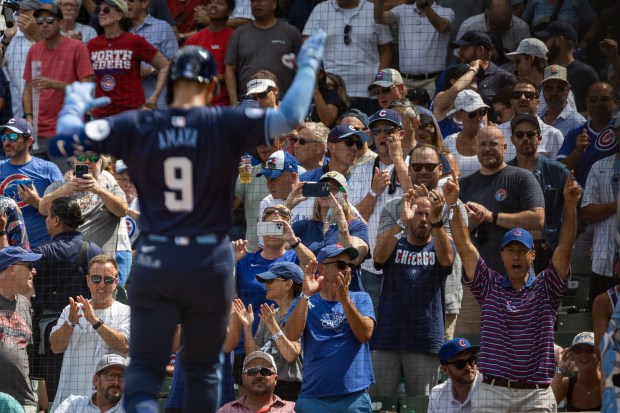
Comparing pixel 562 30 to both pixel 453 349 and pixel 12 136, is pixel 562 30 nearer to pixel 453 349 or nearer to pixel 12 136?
pixel 453 349

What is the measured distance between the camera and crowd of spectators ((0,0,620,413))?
8578mm

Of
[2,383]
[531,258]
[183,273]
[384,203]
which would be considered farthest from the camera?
[384,203]

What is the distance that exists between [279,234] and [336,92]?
3050 millimetres

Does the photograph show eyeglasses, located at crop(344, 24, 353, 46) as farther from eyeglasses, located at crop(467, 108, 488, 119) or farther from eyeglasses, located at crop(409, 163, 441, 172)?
Answer: eyeglasses, located at crop(409, 163, 441, 172)

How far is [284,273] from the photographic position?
8906 mm

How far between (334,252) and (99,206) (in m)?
2.50

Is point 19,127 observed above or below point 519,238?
above

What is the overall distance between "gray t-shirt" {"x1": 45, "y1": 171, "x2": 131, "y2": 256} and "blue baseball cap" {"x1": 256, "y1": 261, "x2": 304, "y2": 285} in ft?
5.89

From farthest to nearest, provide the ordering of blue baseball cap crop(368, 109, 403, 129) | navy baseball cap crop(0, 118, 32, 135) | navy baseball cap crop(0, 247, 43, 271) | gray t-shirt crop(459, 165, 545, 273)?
navy baseball cap crop(0, 118, 32, 135), blue baseball cap crop(368, 109, 403, 129), gray t-shirt crop(459, 165, 545, 273), navy baseball cap crop(0, 247, 43, 271)

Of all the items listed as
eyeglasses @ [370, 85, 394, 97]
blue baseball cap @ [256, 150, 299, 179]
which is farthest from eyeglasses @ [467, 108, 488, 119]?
blue baseball cap @ [256, 150, 299, 179]

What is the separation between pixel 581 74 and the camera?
12016 mm

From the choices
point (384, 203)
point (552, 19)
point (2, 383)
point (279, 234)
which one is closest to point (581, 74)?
point (552, 19)

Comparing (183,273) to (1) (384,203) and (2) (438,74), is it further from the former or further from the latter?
(2) (438,74)

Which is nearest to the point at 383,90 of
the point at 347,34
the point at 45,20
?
the point at 347,34
